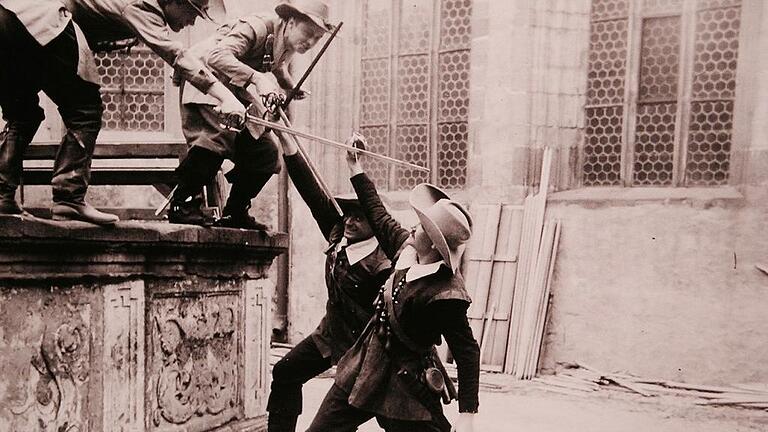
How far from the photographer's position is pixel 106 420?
398 centimetres

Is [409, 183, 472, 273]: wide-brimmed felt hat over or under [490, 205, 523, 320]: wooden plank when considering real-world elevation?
over

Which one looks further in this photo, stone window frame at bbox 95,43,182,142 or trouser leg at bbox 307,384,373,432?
stone window frame at bbox 95,43,182,142

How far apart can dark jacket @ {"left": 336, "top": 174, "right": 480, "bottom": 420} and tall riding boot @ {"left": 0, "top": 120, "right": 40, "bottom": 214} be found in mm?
1665

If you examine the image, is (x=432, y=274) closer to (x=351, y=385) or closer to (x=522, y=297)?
(x=351, y=385)

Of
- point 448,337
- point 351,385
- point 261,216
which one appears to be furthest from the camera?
point 261,216

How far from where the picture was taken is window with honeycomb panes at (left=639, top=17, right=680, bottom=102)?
8695 millimetres

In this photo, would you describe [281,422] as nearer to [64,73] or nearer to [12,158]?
[12,158]

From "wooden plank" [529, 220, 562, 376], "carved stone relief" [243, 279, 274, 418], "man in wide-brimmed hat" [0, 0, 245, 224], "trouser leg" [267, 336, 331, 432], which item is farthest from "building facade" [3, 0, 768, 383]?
"man in wide-brimmed hat" [0, 0, 245, 224]

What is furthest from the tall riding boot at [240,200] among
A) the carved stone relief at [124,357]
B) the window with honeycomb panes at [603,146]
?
the window with honeycomb panes at [603,146]

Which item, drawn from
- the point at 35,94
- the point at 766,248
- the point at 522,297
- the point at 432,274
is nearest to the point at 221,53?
the point at 35,94

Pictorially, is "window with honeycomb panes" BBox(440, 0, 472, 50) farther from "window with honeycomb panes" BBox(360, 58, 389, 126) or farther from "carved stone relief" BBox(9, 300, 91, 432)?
"carved stone relief" BBox(9, 300, 91, 432)

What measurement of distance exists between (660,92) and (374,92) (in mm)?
3338

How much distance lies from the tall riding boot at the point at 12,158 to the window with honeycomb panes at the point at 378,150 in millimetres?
6438

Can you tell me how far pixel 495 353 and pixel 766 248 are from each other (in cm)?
275
